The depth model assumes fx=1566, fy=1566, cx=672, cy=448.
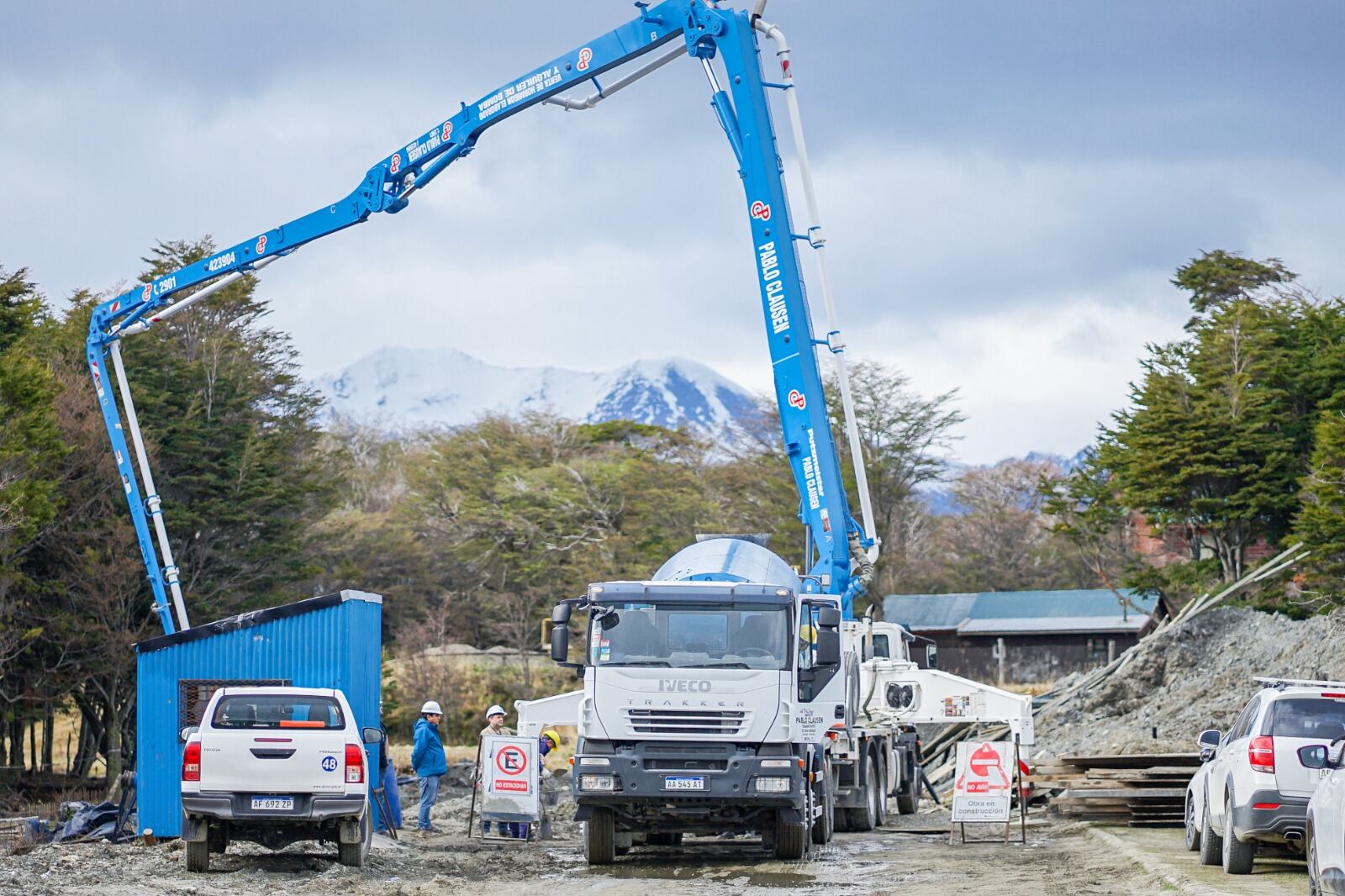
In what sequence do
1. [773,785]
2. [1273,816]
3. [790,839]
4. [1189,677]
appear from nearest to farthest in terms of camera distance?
[1273,816] → [773,785] → [790,839] → [1189,677]

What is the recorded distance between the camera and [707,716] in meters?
16.3

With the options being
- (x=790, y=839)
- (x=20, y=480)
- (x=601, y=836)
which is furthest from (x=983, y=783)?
(x=20, y=480)

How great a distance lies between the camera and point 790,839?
1692 cm

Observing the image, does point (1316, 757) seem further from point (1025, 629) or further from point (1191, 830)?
point (1025, 629)

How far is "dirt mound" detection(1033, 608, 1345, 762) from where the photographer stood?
29891 mm

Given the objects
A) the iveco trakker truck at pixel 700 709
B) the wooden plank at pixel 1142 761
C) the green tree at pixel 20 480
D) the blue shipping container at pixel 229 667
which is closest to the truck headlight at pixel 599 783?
the iveco trakker truck at pixel 700 709

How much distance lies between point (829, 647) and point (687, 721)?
167cm

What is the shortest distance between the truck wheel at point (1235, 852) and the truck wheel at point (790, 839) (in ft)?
14.8

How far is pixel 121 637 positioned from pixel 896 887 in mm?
25305

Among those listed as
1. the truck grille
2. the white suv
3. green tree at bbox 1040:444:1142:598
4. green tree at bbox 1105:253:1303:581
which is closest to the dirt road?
the white suv

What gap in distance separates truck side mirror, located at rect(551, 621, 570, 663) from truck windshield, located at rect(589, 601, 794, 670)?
0.30 meters

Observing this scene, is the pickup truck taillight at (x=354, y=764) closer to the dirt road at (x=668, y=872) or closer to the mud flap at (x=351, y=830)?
the mud flap at (x=351, y=830)

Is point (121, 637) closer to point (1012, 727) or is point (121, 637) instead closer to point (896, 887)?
point (1012, 727)

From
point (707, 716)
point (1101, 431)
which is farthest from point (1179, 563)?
point (707, 716)
